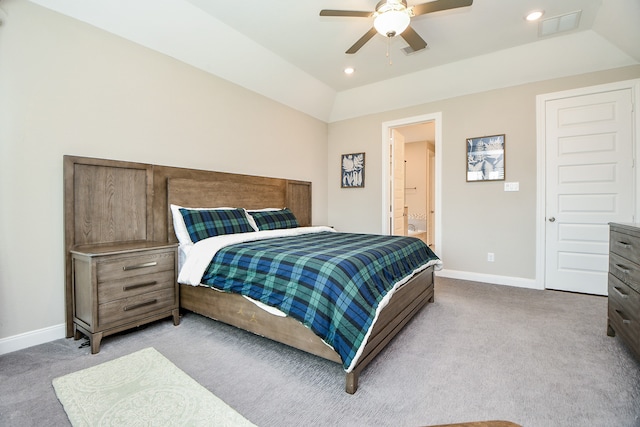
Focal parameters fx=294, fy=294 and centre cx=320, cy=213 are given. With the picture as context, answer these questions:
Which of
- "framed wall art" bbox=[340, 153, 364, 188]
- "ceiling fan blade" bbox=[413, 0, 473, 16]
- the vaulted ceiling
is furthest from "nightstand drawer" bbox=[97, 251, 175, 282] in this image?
"framed wall art" bbox=[340, 153, 364, 188]

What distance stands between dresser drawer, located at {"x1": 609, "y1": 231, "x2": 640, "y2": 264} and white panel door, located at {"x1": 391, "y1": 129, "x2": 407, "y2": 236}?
9.22ft

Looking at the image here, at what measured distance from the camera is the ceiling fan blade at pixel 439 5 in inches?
84.0

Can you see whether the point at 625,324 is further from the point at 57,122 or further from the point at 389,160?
the point at 57,122

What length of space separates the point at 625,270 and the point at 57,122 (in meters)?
4.27

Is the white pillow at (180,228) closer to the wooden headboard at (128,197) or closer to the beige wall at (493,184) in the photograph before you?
the wooden headboard at (128,197)

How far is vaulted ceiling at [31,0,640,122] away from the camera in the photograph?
270cm

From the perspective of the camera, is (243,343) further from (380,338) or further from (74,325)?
(74,325)

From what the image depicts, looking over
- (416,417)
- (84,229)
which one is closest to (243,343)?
(416,417)

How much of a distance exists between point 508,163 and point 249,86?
3525 millimetres

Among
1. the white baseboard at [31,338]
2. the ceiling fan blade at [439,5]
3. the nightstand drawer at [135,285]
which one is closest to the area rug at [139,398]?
the nightstand drawer at [135,285]

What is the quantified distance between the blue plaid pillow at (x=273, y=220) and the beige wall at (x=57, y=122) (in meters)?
0.87

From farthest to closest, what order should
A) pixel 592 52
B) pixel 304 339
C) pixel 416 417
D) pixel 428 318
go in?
pixel 592 52, pixel 428 318, pixel 304 339, pixel 416 417

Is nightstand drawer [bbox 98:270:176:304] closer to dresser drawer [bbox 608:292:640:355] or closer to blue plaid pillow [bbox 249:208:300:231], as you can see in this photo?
blue plaid pillow [bbox 249:208:300:231]

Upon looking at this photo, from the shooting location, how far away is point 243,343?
224 centimetres
